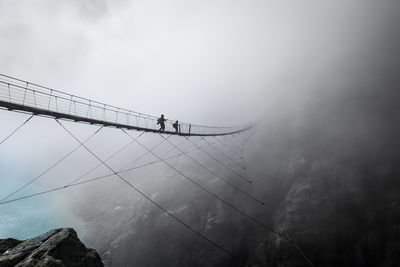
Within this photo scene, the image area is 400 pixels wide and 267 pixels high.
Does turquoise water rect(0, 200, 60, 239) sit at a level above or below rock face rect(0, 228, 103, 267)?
below

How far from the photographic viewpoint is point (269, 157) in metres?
55.2

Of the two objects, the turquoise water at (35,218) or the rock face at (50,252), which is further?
the turquoise water at (35,218)

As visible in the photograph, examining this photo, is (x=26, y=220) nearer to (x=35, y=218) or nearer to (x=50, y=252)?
(x=35, y=218)

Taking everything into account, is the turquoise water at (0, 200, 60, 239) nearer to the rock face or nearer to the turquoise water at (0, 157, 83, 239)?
the turquoise water at (0, 157, 83, 239)

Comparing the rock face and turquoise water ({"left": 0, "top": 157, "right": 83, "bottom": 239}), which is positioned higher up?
the rock face

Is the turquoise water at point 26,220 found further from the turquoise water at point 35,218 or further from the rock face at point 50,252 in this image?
the rock face at point 50,252

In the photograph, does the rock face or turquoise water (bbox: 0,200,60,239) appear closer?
the rock face

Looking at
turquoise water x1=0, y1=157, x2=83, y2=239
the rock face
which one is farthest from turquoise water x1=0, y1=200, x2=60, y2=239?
the rock face

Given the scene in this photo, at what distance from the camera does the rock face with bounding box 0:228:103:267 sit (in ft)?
43.5

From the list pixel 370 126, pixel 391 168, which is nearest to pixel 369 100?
pixel 370 126

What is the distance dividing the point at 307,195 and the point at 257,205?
37.9ft

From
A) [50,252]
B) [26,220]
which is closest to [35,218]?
[26,220]

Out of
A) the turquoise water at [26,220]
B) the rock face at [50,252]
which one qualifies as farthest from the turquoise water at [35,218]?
the rock face at [50,252]

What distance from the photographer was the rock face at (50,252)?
1327 centimetres
